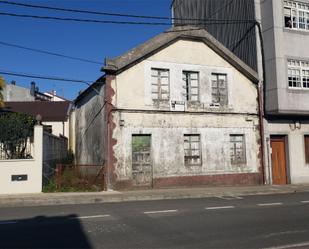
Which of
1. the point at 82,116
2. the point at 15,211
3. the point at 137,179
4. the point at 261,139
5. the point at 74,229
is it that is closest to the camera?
the point at 74,229

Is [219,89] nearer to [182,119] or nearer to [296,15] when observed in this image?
[182,119]

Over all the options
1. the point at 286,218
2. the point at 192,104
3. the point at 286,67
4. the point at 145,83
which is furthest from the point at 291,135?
the point at 286,218

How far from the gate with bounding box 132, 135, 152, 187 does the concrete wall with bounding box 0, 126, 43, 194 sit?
4219mm

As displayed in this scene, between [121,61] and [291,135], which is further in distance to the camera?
[291,135]

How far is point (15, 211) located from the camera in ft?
38.0

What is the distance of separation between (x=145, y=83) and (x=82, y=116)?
7501mm

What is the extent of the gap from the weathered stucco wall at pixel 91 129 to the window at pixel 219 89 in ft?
18.9

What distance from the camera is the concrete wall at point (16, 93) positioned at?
47697mm

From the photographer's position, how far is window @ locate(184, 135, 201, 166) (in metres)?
18.9

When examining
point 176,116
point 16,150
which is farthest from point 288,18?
point 16,150

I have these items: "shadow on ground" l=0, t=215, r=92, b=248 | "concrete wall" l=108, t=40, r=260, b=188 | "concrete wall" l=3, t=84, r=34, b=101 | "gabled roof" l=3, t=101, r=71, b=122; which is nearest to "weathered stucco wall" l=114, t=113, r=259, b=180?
"concrete wall" l=108, t=40, r=260, b=188

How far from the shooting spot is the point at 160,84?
1878 centimetres

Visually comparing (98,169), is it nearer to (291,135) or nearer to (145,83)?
(145,83)

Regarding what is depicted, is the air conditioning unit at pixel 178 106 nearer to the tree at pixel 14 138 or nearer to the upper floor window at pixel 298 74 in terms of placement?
the upper floor window at pixel 298 74
